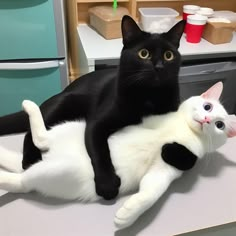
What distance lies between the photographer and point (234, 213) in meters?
0.62

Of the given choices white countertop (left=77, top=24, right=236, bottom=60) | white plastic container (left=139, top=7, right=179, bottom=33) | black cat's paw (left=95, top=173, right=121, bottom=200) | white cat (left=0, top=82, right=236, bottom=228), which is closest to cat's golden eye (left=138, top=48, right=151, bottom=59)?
white cat (left=0, top=82, right=236, bottom=228)

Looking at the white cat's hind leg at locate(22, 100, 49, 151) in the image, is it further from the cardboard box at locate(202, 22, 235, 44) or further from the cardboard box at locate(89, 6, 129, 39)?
the cardboard box at locate(202, 22, 235, 44)

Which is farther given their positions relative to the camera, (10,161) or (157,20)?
(157,20)

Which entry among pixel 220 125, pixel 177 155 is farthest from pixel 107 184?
pixel 220 125

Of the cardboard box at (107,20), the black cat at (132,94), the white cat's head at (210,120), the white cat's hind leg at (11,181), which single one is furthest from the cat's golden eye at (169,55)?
the cardboard box at (107,20)

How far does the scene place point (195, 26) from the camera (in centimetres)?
138

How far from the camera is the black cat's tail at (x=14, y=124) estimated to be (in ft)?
2.69

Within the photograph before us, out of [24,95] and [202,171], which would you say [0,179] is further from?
[24,95]

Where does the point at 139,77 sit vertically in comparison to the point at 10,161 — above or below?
above

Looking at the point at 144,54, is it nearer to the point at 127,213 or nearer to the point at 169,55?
the point at 169,55

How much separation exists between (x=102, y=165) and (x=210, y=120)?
23 centimetres

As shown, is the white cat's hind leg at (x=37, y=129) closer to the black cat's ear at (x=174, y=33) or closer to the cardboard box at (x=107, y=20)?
the black cat's ear at (x=174, y=33)

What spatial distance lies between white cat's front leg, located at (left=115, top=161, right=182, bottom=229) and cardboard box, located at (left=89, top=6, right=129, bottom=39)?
90 cm

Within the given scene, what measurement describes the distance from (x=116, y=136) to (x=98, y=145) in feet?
0.17
